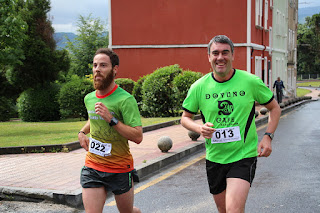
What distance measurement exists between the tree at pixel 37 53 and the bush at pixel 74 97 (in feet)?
9.24

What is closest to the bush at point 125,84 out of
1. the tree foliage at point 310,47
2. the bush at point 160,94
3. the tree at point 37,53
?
the tree at point 37,53

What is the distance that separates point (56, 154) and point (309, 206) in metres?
5.83

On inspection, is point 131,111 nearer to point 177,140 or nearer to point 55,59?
point 177,140

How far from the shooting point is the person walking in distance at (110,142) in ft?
14.3

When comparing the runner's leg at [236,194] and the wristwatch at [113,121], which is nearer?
the runner's leg at [236,194]

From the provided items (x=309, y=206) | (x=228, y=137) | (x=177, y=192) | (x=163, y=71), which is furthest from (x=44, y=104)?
(x=228, y=137)

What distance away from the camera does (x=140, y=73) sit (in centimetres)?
3048

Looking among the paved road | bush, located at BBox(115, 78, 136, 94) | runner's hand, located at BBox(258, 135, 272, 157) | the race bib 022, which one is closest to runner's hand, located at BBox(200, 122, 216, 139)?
runner's hand, located at BBox(258, 135, 272, 157)

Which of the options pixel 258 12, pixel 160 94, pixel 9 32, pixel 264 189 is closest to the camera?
pixel 264 189

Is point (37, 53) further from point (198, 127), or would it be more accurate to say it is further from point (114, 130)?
point (198, 127)

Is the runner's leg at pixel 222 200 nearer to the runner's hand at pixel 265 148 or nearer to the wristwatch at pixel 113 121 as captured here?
the runner's hand at pixel 265 148

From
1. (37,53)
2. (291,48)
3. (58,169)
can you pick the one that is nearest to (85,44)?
(291,48)

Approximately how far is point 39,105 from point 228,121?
2064cm

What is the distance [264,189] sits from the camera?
7.52 m
